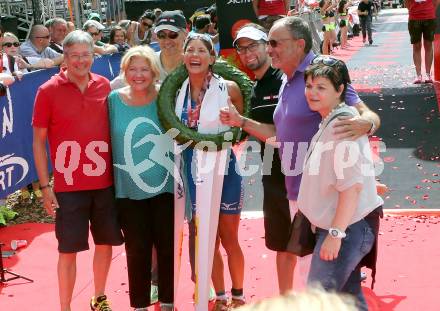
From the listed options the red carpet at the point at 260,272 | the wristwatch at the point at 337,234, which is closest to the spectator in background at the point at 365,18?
the red carpet at the point at 260,272

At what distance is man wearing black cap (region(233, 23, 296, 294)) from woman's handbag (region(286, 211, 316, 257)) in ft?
1.81

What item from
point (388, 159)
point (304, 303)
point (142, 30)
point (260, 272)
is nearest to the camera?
point (304, 303)

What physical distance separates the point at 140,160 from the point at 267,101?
2.71ft

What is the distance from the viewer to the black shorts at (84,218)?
410 cm

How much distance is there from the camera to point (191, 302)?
4496mm

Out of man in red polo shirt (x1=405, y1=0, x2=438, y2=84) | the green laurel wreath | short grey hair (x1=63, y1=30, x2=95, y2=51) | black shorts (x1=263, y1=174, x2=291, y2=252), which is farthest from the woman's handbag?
man in red polo shirt (x1=405, y1=0, x2=438, y2=84)

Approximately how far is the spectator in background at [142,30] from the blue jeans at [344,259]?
27.5ft

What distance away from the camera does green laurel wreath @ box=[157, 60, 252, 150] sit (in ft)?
12.7

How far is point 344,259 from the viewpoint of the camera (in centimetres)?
306

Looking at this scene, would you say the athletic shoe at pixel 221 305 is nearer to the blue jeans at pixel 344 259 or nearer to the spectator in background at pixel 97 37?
the blue jeans at pixel 344 259

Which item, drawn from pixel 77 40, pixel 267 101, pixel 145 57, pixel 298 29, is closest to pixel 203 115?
pixel 267 101

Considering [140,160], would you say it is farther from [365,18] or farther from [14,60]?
[365,18]

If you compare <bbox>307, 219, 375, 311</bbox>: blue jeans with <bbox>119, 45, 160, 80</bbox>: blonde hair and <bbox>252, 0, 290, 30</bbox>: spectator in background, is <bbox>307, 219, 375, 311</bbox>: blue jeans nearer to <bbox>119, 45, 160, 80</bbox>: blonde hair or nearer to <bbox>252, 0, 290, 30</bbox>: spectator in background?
<bbox>119, 45, 160, 80</bbox>: blonde hair

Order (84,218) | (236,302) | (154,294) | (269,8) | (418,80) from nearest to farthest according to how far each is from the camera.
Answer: (84,218) < (236,302) < (154,294) < (269,8) < (418,80)
